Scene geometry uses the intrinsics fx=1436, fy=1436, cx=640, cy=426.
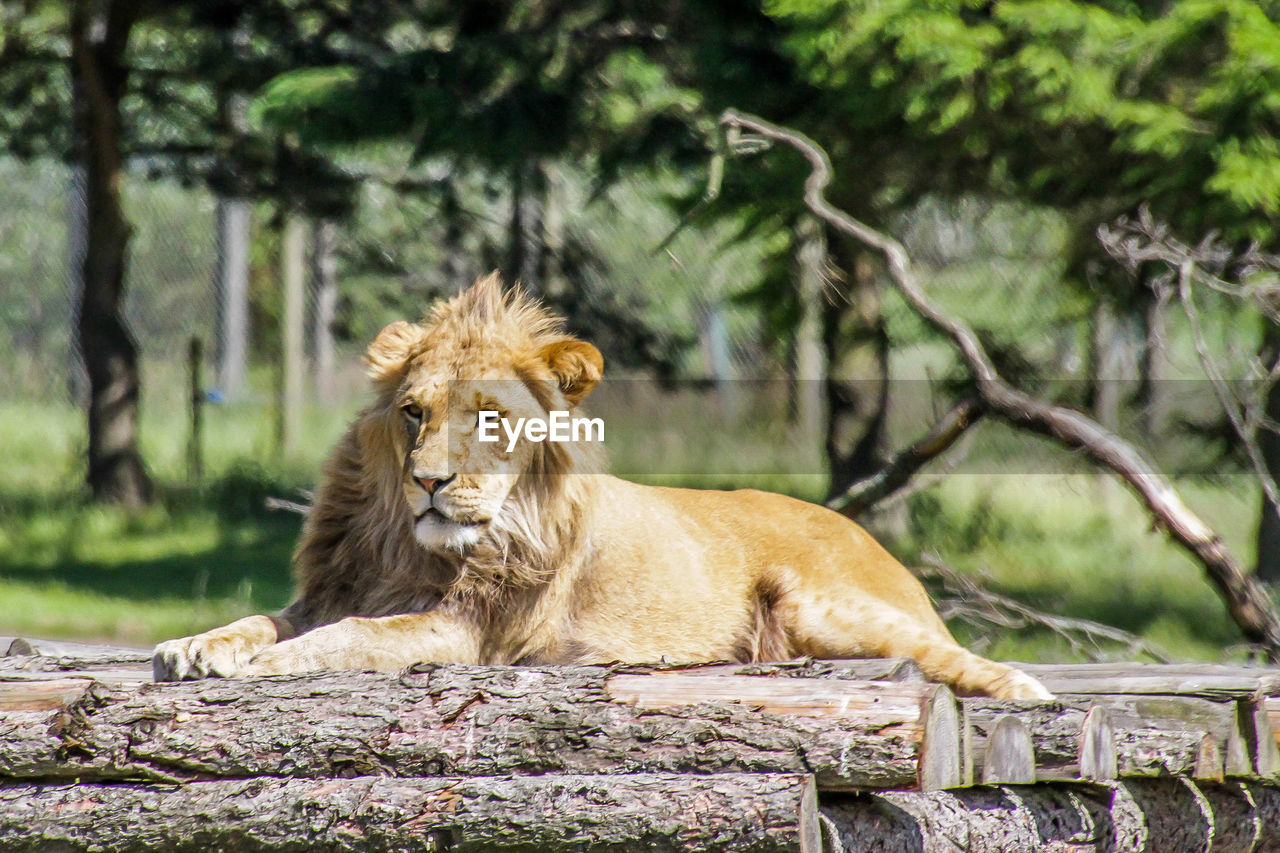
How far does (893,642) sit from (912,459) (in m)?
2.66

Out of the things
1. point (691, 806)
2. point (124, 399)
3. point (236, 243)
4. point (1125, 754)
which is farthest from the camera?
point (236, 243)

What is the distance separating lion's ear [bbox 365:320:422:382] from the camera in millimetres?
4336

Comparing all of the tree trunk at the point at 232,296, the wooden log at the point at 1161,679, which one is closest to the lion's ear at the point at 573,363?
the wooden log at the point at 1161,679

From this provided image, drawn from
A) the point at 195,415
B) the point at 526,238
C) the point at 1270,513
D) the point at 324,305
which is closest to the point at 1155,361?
the point at 1270,513

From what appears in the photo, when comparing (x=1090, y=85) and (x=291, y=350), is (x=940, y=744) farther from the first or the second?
(x=291, y=350)

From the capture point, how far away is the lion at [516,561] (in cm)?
402

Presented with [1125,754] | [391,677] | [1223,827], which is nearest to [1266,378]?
[1223,827]

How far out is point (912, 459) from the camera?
6.97 m

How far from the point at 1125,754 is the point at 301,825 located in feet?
7.27

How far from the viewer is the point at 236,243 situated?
1588 cm

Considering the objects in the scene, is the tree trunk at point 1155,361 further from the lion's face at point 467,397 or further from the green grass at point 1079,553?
the lion's face at point 467,397

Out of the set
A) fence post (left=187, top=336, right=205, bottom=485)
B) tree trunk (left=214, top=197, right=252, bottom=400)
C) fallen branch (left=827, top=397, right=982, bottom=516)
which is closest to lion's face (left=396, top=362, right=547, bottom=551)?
fallen branch (left=827, top=397, right=982, bottom=516)

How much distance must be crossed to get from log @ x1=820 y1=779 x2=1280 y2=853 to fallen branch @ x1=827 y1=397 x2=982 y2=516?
256 cm

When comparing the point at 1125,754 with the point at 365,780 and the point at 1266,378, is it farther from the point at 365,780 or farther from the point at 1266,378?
the point at 1266,378
